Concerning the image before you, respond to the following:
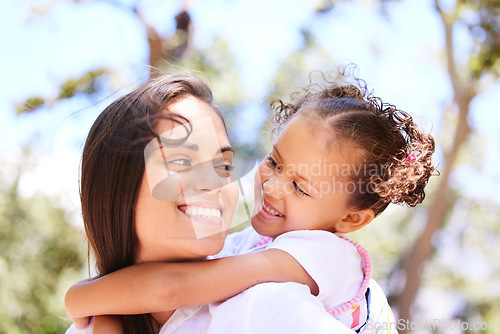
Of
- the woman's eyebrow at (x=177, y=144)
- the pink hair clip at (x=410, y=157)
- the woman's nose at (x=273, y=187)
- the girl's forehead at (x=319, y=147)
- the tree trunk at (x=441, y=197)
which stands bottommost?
the tree trunk at (x=441, y=197)

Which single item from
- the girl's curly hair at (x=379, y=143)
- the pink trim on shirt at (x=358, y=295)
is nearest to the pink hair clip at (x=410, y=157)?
the girl's curly hair at (x=379, y=143)

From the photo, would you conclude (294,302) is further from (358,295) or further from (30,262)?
(30,262)

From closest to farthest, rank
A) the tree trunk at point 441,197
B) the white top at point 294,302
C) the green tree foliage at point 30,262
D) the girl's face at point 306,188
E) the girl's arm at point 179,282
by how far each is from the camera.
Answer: the white top at point 294,302, the girl's arm at point 179,282, the girl's face at point 306,188, the tree trunk at point 441,197, the green tree foliage at point 30,262

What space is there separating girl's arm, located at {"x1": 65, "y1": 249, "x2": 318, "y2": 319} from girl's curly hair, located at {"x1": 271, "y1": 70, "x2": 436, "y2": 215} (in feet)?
1.85

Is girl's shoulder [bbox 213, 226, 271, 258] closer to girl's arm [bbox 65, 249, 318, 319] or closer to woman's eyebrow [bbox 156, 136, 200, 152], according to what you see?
girl's arm [bbox 65, 249, 318, 319]

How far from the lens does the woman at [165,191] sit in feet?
4.07

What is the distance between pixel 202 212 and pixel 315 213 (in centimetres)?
55

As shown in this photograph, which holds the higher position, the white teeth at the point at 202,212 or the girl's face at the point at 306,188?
the white teeth at the point at 202,212

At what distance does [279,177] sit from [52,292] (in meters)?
7.46

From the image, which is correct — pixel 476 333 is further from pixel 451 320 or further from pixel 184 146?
pixel 184 146

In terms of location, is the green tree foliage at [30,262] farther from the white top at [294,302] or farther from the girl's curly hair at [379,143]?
the white top at [294,302]

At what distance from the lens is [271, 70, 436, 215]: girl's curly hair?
1.72 meters

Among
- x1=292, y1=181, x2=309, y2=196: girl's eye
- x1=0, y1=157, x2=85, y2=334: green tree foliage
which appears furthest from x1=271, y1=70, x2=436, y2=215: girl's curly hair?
x1=0, y1=157, x2=85, y2=334: green tree foliage

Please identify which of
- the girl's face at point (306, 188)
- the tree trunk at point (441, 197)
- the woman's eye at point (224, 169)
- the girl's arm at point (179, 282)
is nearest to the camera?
the girl's arm at point (179, 282)
